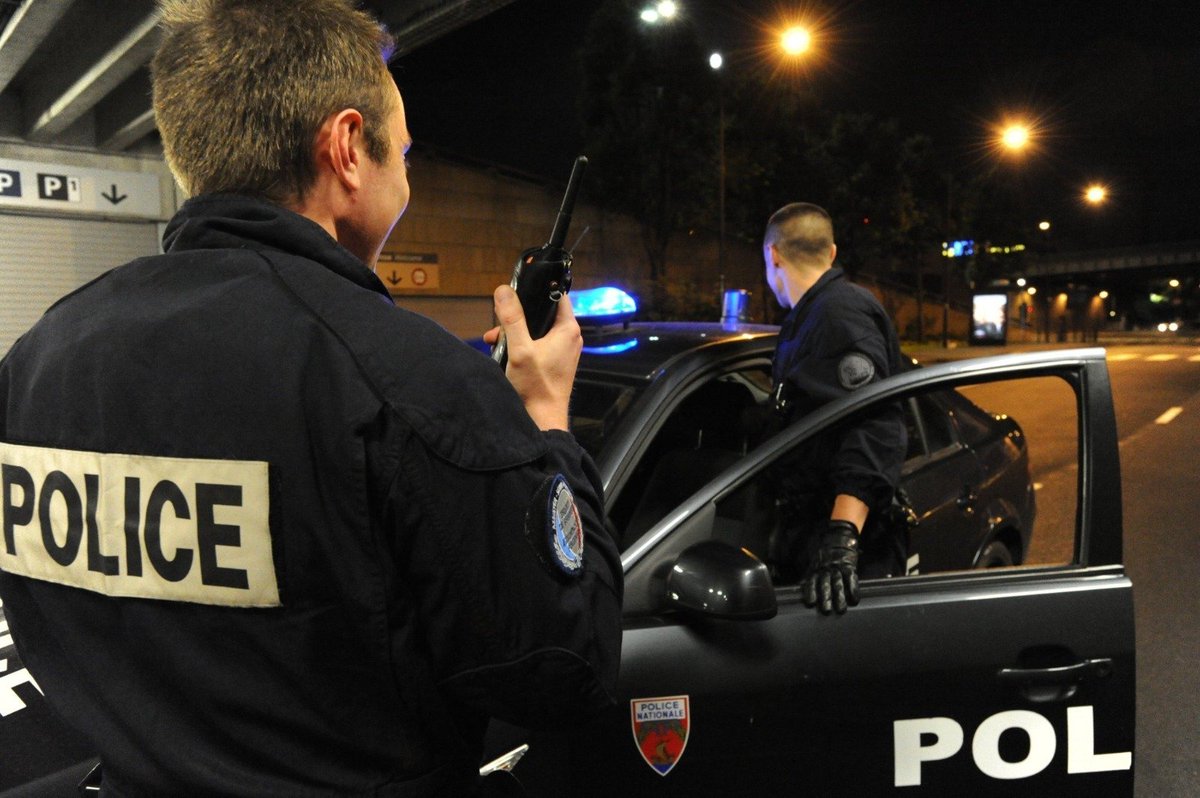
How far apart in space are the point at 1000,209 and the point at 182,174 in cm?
4240

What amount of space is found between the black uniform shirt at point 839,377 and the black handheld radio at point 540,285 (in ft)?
3.95

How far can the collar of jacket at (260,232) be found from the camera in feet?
3.03

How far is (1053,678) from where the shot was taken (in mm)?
1721

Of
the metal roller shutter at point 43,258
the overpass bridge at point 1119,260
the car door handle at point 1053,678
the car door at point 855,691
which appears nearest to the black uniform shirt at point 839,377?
the car door at point 855,691

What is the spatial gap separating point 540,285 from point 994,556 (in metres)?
2.64

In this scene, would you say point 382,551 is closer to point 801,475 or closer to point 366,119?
point 366,119

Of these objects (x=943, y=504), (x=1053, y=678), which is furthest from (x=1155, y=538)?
(x=1053, y=678)

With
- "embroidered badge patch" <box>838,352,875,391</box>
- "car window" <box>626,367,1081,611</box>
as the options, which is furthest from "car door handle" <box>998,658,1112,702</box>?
"embroidered badge patch" <box>838,352,875,391</box>

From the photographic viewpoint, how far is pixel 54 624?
0.96 metres

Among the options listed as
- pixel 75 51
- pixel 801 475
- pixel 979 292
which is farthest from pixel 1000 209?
pixel 801 475

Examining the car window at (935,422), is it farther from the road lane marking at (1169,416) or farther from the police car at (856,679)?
the road lane marking at (1169,416)

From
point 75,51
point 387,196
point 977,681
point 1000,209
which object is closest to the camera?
point 387,196

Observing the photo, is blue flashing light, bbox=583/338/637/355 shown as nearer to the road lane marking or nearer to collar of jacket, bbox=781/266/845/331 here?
collar of jacket, bbox=781/266/845/331

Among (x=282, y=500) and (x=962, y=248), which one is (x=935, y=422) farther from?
(x=962, y=248)
